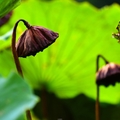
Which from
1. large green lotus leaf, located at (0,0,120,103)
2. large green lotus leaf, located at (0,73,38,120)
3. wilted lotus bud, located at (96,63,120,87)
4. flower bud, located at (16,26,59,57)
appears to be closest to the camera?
large green lotus leaf, located at (0,73,38,120)

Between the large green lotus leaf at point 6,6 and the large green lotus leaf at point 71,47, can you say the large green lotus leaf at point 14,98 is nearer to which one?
the large green lotus leaf at point 6,6

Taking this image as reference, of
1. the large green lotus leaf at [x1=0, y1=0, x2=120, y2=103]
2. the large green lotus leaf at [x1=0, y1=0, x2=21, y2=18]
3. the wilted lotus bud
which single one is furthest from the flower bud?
the large green lotus leaf at [x1=0, y1=0, x2=120, y2=103]

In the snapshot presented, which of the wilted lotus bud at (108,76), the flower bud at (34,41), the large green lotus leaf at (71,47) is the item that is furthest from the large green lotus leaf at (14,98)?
the large green lotus leaf at (71,47)

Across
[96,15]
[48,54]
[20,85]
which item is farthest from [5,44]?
[20,85]

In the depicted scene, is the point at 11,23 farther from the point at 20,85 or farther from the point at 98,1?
the point at 98,1

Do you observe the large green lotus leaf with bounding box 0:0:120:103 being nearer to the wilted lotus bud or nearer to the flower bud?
the wilted lotus bud

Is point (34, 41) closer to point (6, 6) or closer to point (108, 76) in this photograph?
point (6, 6)

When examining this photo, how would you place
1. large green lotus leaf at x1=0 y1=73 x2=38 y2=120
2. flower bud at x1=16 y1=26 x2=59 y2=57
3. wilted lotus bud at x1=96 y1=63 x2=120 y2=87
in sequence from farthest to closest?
1. wilted lotus bud at x1=96 y1=63 x2=120 y2=87
2. flower bud at x1=16 y1=26 x2=59 y2=57
3. large green lotus leaf at x1=0 y1=73 x2=38 y2=120
